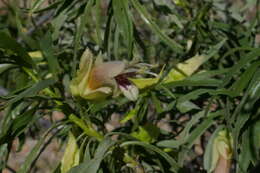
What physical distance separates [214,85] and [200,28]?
0.85 ft

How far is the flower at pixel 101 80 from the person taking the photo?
839mm

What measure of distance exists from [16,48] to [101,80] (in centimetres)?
18

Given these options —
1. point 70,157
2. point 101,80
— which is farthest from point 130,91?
point 70,157

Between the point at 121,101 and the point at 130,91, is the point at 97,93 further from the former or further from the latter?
the point at 121,101

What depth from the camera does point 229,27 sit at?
1246mm

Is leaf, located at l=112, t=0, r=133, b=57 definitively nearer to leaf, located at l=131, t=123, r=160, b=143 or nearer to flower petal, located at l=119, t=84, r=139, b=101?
flower petal, located at l=119, t=84, r=139, b=101

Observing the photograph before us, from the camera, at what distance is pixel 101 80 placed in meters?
0.84

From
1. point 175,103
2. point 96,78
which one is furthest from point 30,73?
point 175,103

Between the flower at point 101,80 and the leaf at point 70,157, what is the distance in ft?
0.29

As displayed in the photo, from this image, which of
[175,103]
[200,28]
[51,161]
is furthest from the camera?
[51,161]

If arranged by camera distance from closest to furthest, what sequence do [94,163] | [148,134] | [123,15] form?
1. [94,163]
2. [123,15]
3. [148,134]

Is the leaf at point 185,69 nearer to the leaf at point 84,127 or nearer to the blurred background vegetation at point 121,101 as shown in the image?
the blurred background vegetation at point 121,101

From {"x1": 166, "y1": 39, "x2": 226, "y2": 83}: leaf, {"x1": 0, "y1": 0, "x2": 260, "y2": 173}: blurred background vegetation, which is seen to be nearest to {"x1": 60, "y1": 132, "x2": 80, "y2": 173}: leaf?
{"x1": 0, "y1": 0, "x2": 260, "y2": 173}: blurred background vegetation

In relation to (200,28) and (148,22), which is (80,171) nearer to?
(148,22)
